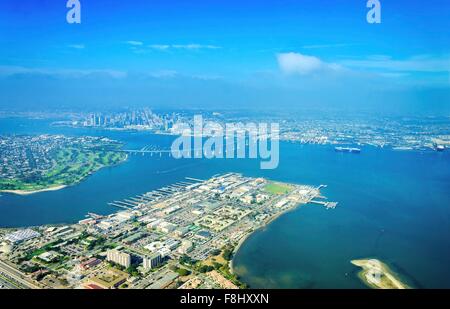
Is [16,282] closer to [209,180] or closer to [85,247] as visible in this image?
[85,247]

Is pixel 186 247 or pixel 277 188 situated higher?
pixel 277 188

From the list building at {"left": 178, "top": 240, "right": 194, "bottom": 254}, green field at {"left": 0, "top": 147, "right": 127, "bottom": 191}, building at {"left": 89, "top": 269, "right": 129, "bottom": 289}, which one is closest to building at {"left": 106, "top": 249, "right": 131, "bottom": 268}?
building at {"left": 89, "top": 269, "right": 129, "bottom": 289}

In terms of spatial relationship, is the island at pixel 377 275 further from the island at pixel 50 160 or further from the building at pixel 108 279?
the island at pixel 50 160

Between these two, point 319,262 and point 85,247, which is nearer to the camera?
point 319,262

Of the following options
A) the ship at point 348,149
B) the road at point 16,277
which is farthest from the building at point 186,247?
the ship at point 348,149

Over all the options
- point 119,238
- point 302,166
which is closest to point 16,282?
point 119,238

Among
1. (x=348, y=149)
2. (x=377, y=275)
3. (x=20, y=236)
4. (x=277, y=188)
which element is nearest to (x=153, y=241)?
(x=20, y=236)

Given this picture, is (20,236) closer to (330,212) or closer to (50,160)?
(330,212)
